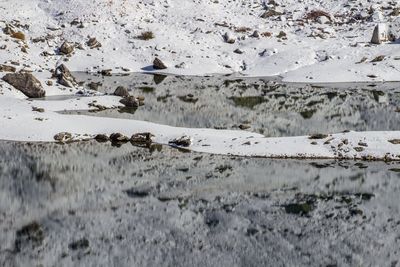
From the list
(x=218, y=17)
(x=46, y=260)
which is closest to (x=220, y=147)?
(x=46, y=260)

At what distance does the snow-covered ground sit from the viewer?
5756 centimetres

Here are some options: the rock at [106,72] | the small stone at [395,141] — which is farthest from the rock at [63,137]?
the rock at [106,72]

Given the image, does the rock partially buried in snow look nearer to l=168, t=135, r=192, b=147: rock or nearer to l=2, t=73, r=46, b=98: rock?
l=2, t=73, r=46, b=98: rock

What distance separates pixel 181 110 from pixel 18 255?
25.6 meters

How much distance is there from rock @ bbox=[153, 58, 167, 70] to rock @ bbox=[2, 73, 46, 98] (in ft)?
61.9

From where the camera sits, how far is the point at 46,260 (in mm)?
17688

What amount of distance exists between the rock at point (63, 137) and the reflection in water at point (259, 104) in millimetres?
5408

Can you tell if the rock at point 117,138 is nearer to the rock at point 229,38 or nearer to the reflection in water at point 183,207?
the reflection in water at point 183,207

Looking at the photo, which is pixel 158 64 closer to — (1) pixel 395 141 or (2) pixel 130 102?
(2) pixel 130 102

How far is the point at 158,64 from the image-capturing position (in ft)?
195

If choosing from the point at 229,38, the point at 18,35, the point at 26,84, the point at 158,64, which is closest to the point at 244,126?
the point at 26,84

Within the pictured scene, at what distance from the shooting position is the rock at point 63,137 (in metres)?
33.2

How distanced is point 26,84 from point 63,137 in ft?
39.3

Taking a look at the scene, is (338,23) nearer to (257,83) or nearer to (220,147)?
(257,83)
